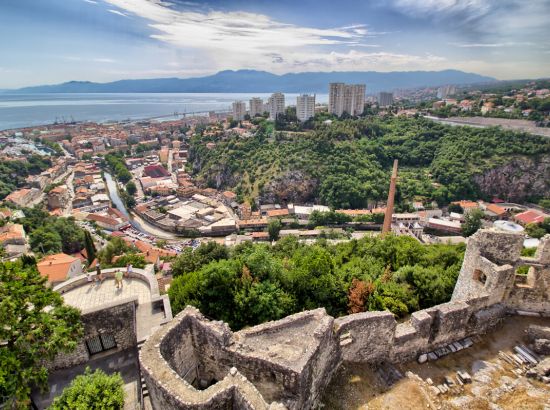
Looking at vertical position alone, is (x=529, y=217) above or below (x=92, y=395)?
below

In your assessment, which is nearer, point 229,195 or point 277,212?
point 277,212

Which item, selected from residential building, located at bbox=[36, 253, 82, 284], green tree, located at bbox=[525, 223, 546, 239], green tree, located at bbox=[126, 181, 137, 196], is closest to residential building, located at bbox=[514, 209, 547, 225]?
green tree, located at bbox=[525, 223, 546, 239]

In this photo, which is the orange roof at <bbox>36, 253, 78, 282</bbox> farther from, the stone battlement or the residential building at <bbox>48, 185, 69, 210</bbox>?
the residential building at <bbox>48, 185, 69, 210</bbox>

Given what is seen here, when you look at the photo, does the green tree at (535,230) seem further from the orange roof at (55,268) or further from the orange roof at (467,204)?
the orange roof at (55,268)

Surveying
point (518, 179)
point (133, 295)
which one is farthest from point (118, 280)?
point (518, 179)

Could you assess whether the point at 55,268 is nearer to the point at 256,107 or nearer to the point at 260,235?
the point at 260,235

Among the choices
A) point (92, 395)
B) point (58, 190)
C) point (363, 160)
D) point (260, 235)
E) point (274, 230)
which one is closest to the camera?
point (92, 395)

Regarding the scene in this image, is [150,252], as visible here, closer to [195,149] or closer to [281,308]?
[281,308]
